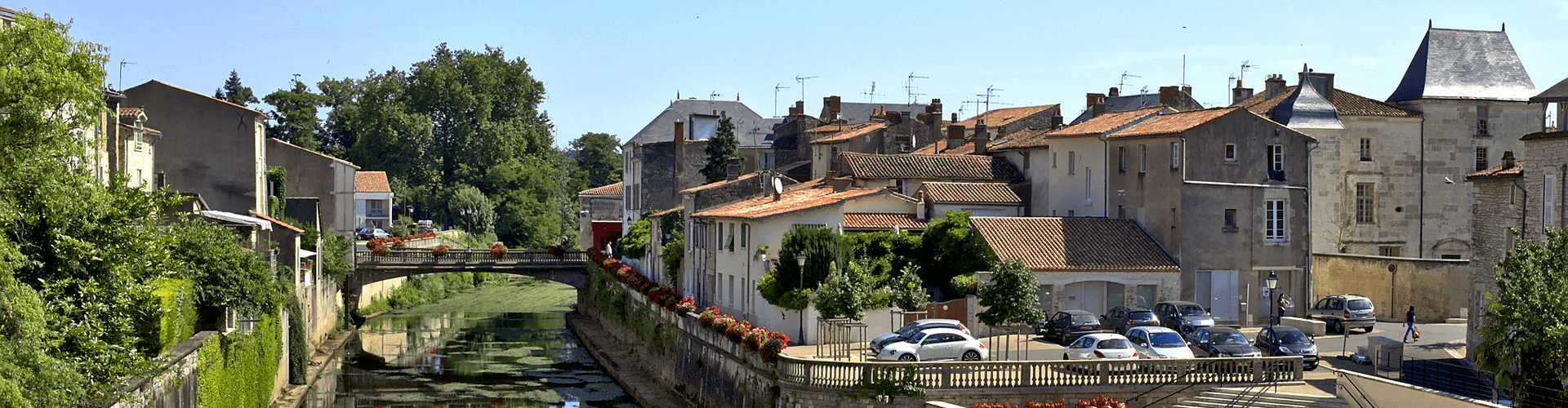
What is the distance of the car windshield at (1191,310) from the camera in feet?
138

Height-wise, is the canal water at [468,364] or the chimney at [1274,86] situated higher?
the chimney at [1274,86]

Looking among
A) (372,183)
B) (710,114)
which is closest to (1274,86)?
(710,114)

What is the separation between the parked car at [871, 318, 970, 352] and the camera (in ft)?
115

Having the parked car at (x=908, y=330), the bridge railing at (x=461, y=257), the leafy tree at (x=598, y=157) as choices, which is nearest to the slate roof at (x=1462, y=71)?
the parked car at (x=908, y=330)

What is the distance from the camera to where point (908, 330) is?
3575 centimetres

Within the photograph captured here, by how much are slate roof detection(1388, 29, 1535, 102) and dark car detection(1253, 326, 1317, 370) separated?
23521 mm

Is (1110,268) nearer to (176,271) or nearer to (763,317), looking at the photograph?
(763,317)

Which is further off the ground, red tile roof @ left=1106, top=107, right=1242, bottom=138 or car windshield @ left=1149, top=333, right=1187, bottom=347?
red tile roof @ left=1106, top=107, right=1242, bottom=138

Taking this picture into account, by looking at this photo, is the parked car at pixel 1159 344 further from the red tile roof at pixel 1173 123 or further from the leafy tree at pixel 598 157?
the leafy tree at pixel 598 157

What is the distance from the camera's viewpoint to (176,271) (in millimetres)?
28672

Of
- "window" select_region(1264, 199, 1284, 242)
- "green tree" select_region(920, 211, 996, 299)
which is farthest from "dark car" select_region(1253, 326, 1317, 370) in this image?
"window" select_region(1264, 199, 1284, 242)

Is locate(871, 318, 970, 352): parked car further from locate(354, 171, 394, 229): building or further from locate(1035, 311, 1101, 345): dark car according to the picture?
locate(354, 171, 394, 229): building

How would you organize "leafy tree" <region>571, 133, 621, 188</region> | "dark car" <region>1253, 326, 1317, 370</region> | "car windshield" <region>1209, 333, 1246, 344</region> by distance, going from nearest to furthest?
"dark car" <region>1253, 326, 1317, 370</region>
"car windshield" <region>1209, 333, 1246, 344</region>
"leafy tree" <region>571, 133, 621, 188</region>

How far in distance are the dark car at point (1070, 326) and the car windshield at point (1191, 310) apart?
8.95 ft
